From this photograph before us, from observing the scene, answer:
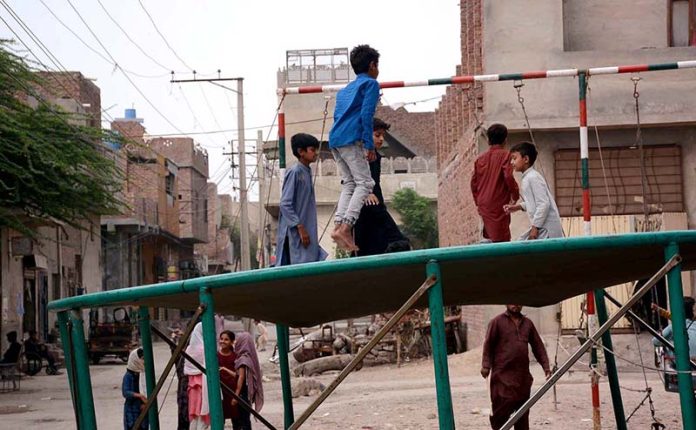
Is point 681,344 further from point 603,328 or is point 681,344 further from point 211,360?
point 211,360

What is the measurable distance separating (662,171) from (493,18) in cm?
392

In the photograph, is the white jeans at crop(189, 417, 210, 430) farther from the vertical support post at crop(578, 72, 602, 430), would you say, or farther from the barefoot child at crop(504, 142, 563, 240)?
the barefoot child at crop(504, 142, 563, 240)

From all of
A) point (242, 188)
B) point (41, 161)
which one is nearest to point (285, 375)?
point (41, 161)

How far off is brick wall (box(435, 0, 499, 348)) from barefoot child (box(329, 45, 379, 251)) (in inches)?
509

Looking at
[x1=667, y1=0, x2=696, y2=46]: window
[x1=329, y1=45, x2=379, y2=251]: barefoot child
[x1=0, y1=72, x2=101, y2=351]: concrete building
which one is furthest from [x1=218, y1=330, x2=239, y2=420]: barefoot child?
[x1=0, y1=72, x2=101, y2=351]: concrete building

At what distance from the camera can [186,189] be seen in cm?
6575

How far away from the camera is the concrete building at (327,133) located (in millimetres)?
48969

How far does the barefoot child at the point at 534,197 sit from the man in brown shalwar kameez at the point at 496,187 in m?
0.61

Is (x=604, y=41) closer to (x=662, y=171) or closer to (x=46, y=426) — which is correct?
(x=662, y=171)

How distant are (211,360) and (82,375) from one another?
771 millimetres

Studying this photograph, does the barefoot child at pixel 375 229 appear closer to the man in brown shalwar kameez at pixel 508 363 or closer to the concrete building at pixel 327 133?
the man in brown shalwar kameez at pixel 508 363

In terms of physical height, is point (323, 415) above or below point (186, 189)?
below

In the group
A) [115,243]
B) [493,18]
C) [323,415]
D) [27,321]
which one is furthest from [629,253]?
[115,243]

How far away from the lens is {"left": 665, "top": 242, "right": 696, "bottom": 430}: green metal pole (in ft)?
15.8
